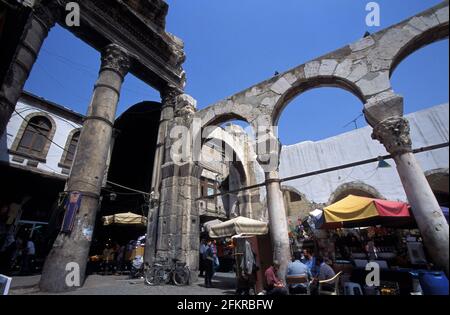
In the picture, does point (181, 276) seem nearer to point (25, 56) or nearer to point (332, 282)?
point (332, 282)

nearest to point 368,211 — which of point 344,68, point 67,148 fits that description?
point 344,68

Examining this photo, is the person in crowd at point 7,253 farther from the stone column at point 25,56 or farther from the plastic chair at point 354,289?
the plastic chair at point 354,289

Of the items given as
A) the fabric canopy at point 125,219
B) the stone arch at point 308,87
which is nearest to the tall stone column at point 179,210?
the fabric canopy at point 125,219

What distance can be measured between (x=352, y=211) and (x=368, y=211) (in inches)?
13.2

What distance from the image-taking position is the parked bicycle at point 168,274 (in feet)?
21.1

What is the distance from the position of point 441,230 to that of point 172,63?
10.7 meters

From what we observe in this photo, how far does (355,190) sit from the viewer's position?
13.3m

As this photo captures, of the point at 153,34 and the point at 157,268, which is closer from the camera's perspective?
the point at 157,268

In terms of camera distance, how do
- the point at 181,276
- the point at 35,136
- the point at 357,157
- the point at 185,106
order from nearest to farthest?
1. the point at 181,276
2. the point at 185,106
3. the point at 35,136
4. the point at 357,157

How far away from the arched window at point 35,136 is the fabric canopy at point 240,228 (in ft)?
36.2

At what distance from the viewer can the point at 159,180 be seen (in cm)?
855

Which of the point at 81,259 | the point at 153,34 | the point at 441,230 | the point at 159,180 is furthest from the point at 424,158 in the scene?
the point at 81,259

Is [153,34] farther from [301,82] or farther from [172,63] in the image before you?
[301,82]

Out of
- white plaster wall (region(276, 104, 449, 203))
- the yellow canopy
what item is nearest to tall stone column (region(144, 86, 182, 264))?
the yellow canopy
